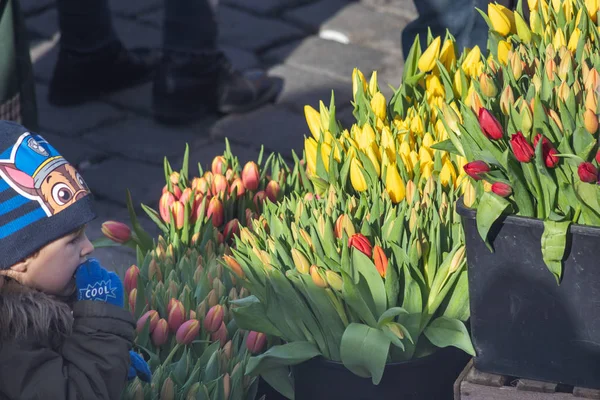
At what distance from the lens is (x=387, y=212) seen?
2.26 metres

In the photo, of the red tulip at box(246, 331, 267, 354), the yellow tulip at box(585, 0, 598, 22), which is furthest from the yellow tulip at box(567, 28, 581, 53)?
the red tulip at box(246, 331, 267, 354)

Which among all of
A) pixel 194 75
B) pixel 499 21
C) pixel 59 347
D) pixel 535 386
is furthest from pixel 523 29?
pixel 194 75

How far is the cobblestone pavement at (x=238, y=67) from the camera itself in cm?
417

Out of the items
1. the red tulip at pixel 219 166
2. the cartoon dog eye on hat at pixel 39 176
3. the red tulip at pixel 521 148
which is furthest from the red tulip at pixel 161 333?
the red tulip at pixel 521 148

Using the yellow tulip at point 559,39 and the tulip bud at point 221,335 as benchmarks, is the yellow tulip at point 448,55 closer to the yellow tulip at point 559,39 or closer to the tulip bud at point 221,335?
the yellow tulip at point 559,39

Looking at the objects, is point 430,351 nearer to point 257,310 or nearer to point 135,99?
point 257,310

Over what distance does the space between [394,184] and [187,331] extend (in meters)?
0.56

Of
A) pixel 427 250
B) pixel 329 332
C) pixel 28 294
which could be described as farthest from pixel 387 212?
pixel 28 294

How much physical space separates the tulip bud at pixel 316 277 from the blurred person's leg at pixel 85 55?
2.85 m

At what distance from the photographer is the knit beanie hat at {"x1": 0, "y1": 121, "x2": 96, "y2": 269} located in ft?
6.21

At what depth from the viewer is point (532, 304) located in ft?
6.52

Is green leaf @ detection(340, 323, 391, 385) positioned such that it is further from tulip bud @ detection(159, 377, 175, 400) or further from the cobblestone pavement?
the cobblestone pavement

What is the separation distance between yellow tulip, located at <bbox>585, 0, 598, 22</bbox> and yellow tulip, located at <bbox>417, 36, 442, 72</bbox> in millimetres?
370

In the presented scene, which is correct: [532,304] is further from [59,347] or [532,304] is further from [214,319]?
[59,347]
